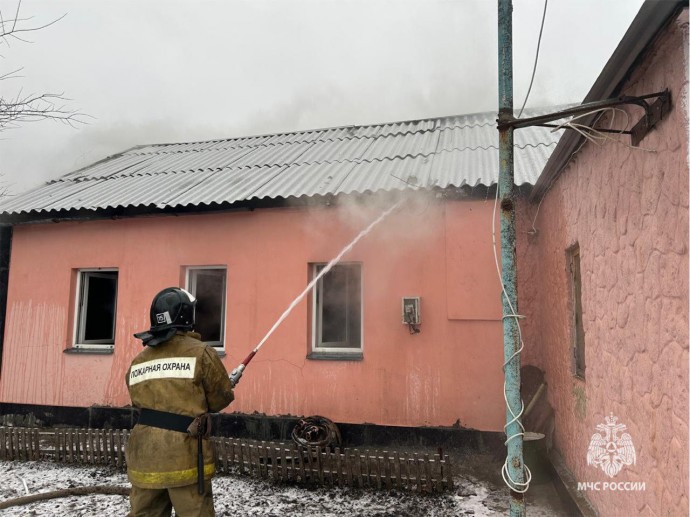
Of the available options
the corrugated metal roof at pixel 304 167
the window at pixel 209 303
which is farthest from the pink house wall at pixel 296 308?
the window at pixel 209 303

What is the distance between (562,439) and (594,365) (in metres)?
1.67

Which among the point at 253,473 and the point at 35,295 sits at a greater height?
the point at 35,295

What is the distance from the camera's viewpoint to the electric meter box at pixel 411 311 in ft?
18.9

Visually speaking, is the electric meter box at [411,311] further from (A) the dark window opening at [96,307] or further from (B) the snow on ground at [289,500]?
(A) the dark window opening at [96,307]

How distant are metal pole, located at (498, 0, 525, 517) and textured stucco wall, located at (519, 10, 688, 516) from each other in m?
0.69

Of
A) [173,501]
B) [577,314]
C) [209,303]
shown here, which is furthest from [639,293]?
[209,303]

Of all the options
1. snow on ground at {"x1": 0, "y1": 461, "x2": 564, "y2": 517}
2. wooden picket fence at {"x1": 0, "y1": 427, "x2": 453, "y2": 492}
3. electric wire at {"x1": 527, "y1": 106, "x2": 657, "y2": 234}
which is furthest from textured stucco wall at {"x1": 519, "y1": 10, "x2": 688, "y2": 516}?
wooden picket fence at {"x1": 0, "y1": 427, "x2": 453, "y2": 492}

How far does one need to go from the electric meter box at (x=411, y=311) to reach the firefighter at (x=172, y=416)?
2.91m

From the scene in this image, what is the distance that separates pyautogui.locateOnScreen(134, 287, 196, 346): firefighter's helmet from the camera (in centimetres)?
334

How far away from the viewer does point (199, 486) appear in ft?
10.4

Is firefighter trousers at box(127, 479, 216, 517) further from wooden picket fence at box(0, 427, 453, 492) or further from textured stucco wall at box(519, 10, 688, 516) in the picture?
textured stucco wall at box(519, 10, 688, 516)

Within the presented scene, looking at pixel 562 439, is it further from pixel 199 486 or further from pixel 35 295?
pixel 35 295

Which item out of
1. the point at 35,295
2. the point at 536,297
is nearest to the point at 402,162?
the point at 536,297

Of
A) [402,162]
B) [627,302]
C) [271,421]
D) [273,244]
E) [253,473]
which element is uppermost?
[402,162]
